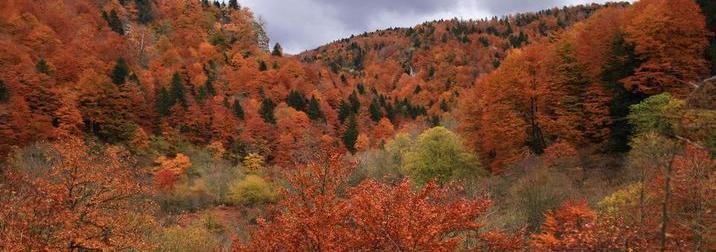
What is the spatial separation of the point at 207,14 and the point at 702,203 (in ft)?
424

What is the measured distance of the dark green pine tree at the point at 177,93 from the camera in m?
86.2

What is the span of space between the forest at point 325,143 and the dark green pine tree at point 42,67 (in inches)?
21.3

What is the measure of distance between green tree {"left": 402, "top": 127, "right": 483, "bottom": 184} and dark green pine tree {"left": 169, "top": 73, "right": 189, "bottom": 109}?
46.0 meters

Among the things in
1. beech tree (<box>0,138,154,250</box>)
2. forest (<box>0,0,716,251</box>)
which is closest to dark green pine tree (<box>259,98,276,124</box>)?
forest (<box>0,0,716,251</box>)

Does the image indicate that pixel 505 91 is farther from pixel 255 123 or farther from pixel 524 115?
pixel 255 123

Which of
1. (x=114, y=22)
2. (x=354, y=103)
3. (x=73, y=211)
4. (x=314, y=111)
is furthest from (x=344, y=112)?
(x=73, y=211)

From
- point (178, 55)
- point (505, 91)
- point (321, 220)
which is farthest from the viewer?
point (178, 55)

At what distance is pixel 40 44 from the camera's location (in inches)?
3260

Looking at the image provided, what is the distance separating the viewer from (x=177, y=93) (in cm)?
8794

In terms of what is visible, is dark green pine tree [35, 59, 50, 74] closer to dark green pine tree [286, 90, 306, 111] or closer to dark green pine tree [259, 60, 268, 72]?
dark green pine tree [286, 90, 306, 111]

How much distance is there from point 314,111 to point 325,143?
81426mm

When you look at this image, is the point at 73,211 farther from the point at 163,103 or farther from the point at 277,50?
the point at 277,50

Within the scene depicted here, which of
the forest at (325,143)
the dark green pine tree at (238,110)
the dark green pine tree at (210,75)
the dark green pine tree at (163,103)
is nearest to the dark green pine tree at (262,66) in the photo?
the forest at (325,143)

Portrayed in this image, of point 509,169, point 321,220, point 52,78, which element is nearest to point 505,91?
point 509,169
